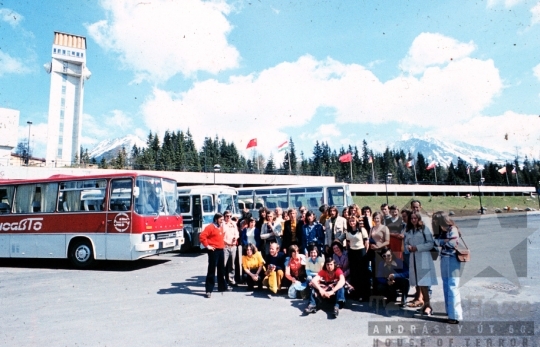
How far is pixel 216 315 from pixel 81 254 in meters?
6.92

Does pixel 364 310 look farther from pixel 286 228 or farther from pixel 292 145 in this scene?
pixel 292 145

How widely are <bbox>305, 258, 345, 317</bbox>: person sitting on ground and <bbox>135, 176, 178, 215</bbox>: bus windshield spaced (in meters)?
6.17

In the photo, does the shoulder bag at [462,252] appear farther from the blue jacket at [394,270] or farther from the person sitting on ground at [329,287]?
the person sitting on ground at [329,287]

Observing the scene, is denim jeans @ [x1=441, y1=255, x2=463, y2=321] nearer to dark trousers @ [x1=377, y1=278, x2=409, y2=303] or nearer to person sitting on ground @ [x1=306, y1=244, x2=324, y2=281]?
dark trousers @ [x1=377, y1=278, x2=409, y2=303]

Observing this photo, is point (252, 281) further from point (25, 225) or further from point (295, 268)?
point (25, 225)

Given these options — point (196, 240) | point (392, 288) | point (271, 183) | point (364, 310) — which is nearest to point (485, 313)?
point (392, 288)

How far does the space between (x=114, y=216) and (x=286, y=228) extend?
18.3 feet

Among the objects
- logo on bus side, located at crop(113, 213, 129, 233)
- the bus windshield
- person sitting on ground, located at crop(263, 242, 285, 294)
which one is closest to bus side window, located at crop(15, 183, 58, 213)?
logo on bus side, located at crop(113, 213, 129, 233)

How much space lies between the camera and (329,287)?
20.6 feet

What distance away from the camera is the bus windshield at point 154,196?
33.6 feet

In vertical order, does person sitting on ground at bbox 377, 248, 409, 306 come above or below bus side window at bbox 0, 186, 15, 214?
below

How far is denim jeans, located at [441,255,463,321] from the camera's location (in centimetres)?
527

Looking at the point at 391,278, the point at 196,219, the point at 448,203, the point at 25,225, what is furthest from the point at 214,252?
the point at 448,203

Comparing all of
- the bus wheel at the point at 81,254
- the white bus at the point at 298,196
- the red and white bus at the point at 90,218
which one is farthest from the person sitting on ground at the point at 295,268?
the white bus at the point at 298,196
